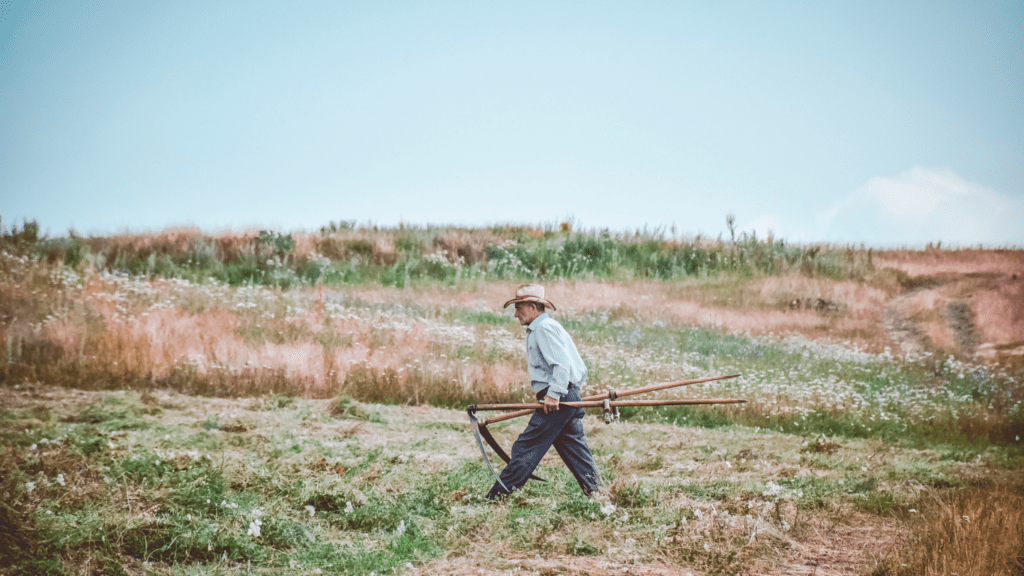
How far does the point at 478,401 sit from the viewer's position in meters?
10.4

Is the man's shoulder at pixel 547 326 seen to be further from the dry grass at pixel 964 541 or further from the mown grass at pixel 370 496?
the dry grass at pixel 964 541

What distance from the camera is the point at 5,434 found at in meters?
6.89

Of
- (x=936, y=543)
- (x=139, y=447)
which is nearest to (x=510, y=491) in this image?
(x=936, y=543)

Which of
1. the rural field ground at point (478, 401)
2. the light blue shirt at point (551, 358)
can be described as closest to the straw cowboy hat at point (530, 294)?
the light blue shirt at point (551, 358)

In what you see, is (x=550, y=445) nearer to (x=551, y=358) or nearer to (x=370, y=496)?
(x=551, y=358)

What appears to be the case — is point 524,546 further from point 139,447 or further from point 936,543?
point 139,447

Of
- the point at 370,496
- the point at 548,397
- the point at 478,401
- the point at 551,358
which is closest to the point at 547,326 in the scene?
the point at 551,358

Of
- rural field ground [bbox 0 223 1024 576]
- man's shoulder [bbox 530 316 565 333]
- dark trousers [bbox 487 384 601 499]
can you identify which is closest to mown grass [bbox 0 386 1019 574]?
rural field ground [bbox 0 223 1024 576]

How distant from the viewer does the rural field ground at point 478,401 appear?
4578 mm

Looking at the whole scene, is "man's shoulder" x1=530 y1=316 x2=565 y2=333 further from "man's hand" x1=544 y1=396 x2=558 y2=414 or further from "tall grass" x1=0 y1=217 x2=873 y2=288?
"tall grass" x1=0 y1=217 x2=873 y2=288

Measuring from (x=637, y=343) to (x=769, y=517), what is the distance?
26.8 ft

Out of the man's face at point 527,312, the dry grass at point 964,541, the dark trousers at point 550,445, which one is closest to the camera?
the dry grass at point 964,541

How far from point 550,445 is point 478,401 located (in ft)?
16.7

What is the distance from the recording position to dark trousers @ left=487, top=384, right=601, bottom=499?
531 centimetres
